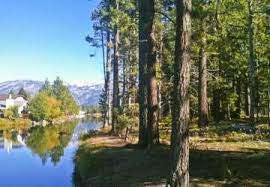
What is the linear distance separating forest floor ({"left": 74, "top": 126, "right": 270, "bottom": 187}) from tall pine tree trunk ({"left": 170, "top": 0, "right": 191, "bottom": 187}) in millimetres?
1794

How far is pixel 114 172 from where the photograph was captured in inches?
683

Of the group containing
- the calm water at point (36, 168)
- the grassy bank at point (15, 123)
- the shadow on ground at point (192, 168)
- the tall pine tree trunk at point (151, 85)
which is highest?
the tall pine tree trunk at point (151, 85)

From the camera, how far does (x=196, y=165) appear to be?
15.6 metres

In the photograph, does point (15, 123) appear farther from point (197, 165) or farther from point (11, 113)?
point (197, 165)

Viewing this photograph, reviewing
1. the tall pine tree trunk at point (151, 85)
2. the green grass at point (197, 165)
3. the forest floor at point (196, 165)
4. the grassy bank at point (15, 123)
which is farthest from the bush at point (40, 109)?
the tall pine tree trunk at point (151, 85)

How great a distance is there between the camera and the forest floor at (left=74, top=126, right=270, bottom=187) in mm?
13672

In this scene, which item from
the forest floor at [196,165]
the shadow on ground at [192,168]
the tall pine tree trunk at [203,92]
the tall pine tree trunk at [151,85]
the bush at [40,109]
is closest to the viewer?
the shadow on ground at [192,168]

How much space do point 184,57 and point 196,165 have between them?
513 centimetres

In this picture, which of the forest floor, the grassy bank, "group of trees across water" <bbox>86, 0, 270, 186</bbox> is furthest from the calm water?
the grassy bank

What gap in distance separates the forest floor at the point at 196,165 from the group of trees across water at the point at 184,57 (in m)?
1.72

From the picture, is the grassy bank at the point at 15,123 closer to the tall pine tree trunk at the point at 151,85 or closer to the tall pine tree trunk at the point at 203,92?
the tall pine tree trunk at the point at 203,92

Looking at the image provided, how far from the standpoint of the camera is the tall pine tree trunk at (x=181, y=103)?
37.9 ft

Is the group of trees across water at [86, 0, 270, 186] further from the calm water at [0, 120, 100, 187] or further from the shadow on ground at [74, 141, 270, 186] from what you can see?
the calm water at [0, 120, 100, 187]

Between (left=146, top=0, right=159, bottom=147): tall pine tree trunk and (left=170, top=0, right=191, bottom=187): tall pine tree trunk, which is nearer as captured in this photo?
(left=170, top=0, right=191, bottom=187): tall pine tree trunk
